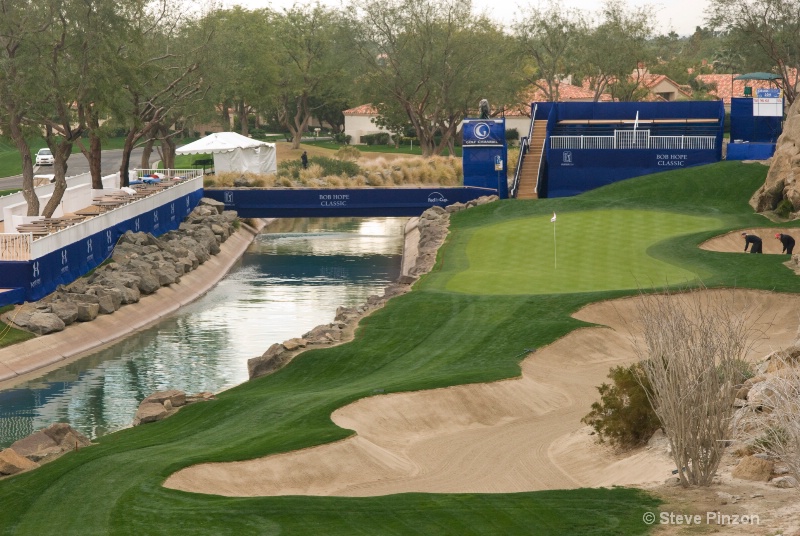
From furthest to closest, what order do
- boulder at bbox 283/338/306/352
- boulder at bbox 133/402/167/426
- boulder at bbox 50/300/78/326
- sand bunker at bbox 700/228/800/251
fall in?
sand bunker at bbox 700/228/800/251 < boulder at bbox 50/300/78/326 < boulder at bbox 283/338/306/352 < boulder at bbox 133/402/167/426

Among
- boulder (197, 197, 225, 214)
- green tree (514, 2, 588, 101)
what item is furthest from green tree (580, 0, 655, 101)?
boulder (197, 197, 225, 214)

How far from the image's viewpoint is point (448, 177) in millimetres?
81312

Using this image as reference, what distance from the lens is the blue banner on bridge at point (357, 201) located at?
2781 inches

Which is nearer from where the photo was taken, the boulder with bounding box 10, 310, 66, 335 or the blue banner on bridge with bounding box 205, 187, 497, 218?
the boulder with bounding box 10, 310, 66, 335

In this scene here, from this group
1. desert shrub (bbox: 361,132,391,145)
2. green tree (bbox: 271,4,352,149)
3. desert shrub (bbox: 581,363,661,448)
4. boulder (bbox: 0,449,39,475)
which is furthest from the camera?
desert shrub (bbox: 361,132,391,145)

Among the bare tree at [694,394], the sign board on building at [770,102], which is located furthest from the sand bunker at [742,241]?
the bare tree at [694,394]

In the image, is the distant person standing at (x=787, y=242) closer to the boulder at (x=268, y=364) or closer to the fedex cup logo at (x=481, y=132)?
the boulder at (x=268, y=364)

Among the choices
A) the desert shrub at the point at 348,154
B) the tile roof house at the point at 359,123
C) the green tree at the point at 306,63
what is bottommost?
the desert shrub at the point at 348,154

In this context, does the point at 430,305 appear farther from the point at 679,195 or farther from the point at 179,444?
the point at 679,195

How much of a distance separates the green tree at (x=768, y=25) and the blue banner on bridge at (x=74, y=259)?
158 feet

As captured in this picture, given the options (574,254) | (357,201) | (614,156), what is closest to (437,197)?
(357,201)

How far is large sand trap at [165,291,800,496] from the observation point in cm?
2214

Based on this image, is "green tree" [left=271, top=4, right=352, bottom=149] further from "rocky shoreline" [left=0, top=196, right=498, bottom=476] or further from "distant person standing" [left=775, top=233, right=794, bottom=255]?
"distant person standing" [left=775, top=233, right=794, bottom=255]

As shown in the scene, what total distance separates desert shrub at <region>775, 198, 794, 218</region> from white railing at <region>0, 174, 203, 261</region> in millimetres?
29842
